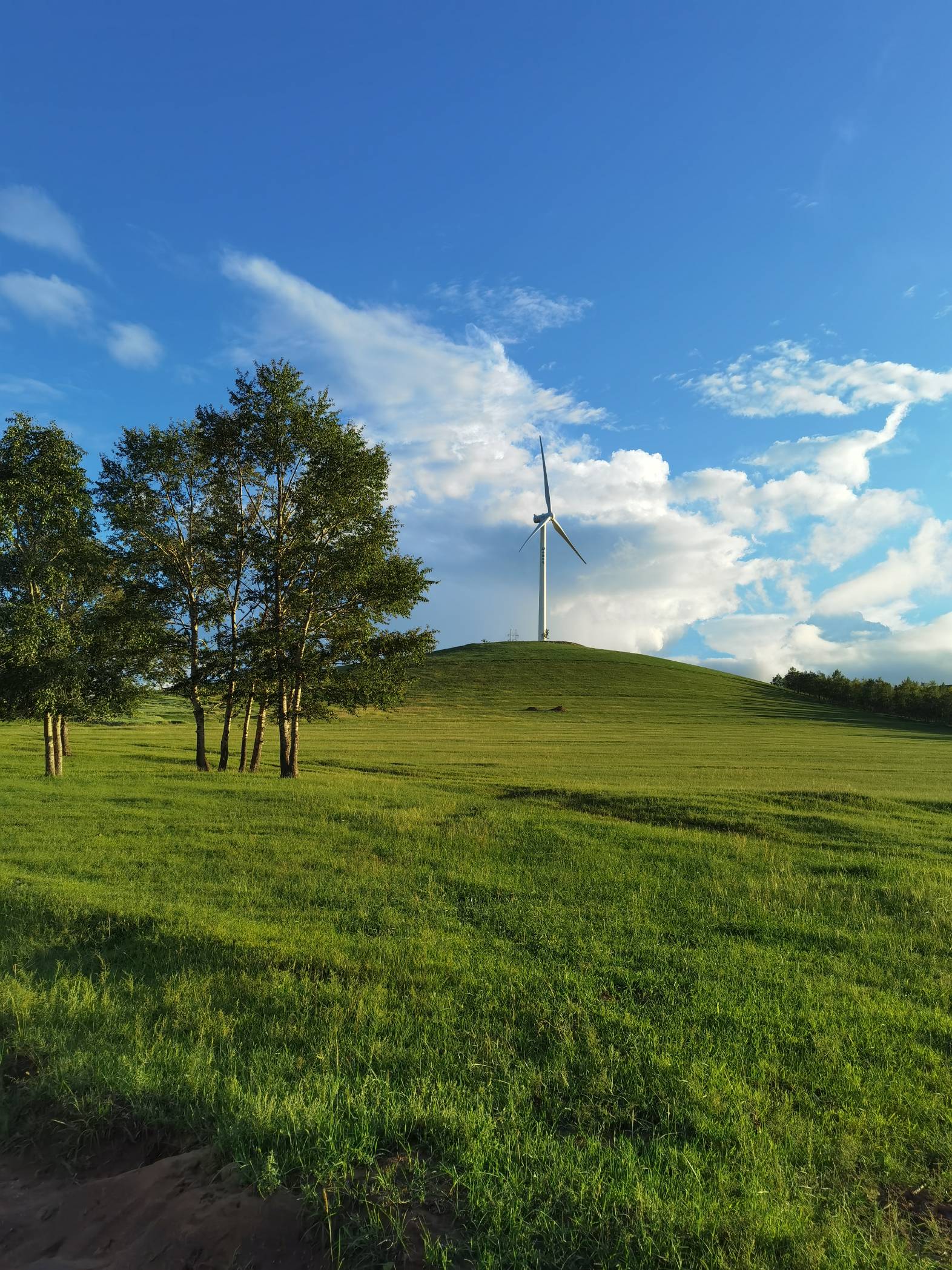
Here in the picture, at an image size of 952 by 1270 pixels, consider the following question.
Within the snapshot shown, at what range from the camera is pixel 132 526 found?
3045 cm

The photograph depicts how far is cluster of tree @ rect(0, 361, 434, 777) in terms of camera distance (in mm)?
29266

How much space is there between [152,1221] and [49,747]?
3115cm

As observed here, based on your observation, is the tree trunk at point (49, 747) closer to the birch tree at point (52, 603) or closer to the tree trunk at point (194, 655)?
the birch tree at point (52, 603)

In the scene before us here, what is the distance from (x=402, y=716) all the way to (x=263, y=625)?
2433 inches

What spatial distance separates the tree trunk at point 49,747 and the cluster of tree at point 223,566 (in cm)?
13

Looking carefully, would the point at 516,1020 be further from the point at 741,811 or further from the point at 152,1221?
the point at 741,811

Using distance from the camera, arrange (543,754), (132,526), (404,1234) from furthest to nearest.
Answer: (543,754) < (132,526) < (404,1234)

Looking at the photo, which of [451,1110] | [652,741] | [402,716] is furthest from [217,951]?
[402,716]

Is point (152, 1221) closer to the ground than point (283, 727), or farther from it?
closer to the ground

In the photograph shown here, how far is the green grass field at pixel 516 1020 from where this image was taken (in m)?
4.61

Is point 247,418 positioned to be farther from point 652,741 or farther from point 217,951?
point 652,741

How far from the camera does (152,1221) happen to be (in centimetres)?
438

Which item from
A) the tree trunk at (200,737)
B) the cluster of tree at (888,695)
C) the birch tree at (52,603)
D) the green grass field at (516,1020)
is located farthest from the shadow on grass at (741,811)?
the cluster of tree at (888,695)

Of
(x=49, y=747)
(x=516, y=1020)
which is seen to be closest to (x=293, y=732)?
(x=49, y=747)
